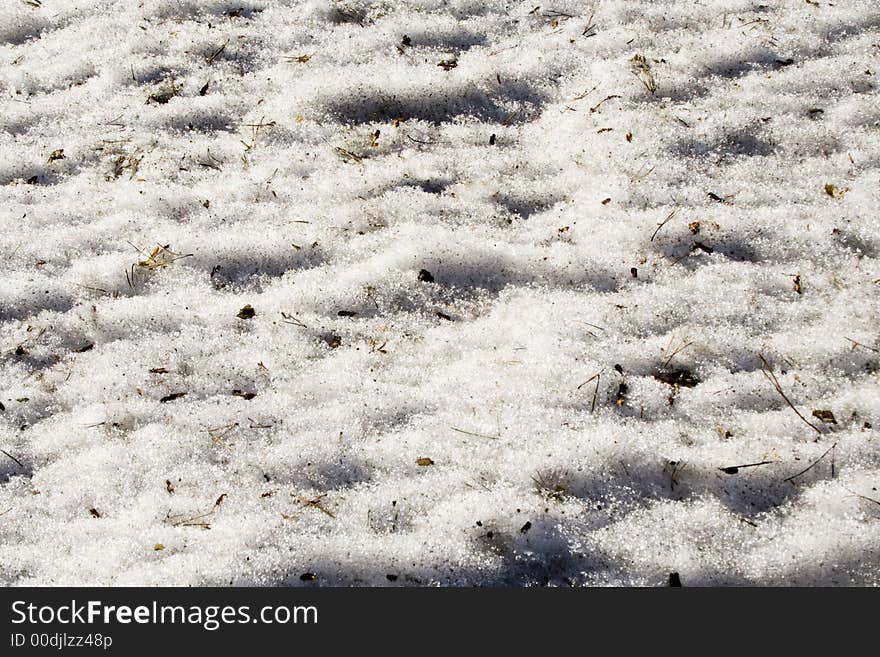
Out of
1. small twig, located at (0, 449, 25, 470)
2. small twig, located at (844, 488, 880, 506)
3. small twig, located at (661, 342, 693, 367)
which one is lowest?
small twig, located at (844, 488, 880, 506)

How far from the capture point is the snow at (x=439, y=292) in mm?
2291

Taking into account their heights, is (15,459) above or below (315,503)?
above

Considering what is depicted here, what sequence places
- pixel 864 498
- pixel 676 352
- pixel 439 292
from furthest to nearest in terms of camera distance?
pixel 439 292 → pixel 676 352 → pixel 864 498

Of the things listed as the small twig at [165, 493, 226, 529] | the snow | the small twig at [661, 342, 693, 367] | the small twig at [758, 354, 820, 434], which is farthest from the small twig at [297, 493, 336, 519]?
Result: the small twig at [758, 354, 820, 434]

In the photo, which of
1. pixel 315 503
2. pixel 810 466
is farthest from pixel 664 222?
pixel 315 503

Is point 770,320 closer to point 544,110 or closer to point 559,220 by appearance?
point 559,220

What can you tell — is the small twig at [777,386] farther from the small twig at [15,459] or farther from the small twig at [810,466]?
the small twig at [15,459]

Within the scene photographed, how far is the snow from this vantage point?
90.2 inches

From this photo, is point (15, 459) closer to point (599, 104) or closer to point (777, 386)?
point (777, 386)

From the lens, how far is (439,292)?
284 centimetres

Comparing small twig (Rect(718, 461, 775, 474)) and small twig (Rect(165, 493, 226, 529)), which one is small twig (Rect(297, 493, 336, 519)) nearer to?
small twig (Rect(165, 493, 226, 529))

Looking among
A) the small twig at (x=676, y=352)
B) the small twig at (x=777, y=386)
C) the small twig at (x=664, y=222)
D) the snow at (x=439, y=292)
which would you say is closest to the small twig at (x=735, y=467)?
the snow at (x=439, y=292)

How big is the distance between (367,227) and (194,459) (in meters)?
1.21
